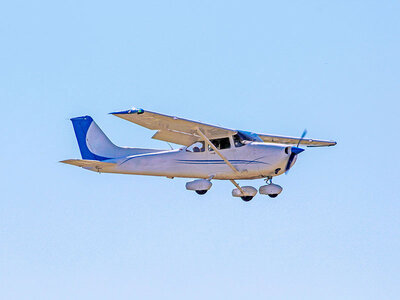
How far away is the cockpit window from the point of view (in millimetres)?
28375

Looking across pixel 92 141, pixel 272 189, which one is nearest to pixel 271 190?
pixel 272 189

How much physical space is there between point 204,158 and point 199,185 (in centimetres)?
99

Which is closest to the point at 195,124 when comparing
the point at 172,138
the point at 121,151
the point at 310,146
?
the point at 172,138

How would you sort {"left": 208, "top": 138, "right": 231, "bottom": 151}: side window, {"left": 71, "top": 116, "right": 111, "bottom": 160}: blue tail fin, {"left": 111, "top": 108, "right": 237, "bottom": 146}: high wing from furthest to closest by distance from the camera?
{"left": 71, "top": 116, "right": 111, "bottom": 160}: blue tail fin, {"left": 208, "top": 138, "right": 231, "bottom": 151}: side window, {"left": 111, "top": 108, "right": 237, "bottom": 146}: high wing

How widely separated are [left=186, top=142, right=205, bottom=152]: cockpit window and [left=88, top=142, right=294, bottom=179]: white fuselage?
0.33 feet

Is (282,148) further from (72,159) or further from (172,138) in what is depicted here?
(72,159)

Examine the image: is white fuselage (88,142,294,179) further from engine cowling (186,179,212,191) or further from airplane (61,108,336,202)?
engine cowling (186,179,212,191)

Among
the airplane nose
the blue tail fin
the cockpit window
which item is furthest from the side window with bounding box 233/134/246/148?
the blue tail fin

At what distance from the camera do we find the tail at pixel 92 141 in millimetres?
30734

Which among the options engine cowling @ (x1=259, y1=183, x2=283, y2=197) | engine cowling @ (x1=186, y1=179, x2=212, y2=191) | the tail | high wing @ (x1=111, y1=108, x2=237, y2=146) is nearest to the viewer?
high wing @ (x1=111, y1=108, x2=237, y2=146)

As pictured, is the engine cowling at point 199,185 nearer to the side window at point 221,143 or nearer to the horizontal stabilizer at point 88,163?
the side window at point 221,143

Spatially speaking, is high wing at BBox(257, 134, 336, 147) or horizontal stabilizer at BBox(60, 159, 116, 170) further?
high wing at BBox(257, 134, 336, 147)

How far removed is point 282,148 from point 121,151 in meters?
6.00

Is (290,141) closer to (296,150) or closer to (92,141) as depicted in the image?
(296,150)
